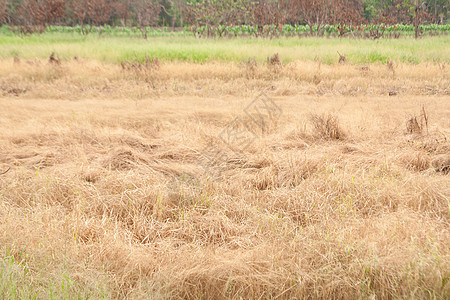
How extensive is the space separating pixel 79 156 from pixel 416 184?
3.08 m

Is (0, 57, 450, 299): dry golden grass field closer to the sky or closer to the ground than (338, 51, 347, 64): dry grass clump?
closer to the ground

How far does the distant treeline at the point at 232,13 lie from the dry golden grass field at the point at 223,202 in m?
14.8

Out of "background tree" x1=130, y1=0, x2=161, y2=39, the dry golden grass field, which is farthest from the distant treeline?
the dry golden grass field

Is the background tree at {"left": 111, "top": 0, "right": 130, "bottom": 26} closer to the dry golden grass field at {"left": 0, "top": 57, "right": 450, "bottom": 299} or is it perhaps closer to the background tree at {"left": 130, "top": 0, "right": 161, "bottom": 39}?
Answer: the background tree at {"left": 130, "top": 0, "right": 161, "bottom": 39}

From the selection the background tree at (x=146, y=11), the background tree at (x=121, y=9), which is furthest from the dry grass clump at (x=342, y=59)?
the background tree at (x=121, y=9)

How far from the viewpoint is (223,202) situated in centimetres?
274

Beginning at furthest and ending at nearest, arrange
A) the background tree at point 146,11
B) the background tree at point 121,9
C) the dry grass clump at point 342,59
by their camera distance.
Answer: the background tree at point 121,9
the background tree at point 146,11
the dry grass clump at point 342,59

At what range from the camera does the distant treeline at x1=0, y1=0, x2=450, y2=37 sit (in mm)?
21156

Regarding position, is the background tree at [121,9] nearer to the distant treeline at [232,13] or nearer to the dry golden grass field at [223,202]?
the distant treeline at [232,13]

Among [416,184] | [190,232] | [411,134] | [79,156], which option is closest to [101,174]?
[79,156]

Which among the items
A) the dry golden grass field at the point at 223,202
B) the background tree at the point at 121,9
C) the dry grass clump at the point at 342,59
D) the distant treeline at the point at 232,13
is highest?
the background tree at the point at 121,9

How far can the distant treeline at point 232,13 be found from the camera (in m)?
21.2

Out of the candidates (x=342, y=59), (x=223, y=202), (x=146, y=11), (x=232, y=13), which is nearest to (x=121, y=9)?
(x=146, y=11)

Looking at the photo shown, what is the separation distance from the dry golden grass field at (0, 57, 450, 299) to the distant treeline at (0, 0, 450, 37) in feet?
48.5
